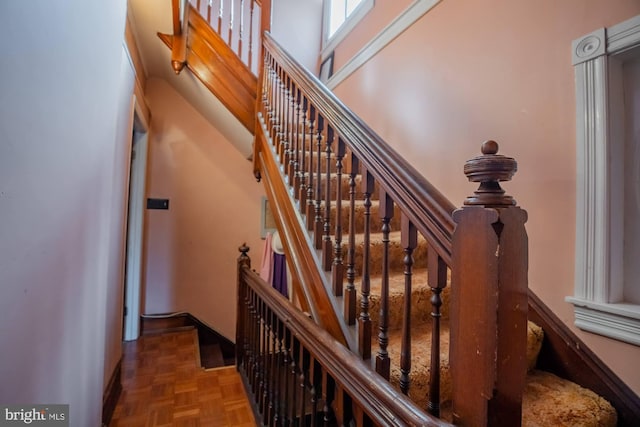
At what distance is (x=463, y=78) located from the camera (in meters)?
1.68

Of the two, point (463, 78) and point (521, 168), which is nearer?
point (521, 168)

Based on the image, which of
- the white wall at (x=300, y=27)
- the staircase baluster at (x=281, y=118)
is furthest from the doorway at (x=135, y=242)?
the white wall at (x=300, y=27)

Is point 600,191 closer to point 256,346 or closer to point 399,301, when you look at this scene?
point 399,301

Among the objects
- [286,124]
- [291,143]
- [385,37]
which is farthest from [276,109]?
[385,37]

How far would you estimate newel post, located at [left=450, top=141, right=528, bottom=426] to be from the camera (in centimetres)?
51

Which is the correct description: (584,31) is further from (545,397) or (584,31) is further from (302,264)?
(302,264)

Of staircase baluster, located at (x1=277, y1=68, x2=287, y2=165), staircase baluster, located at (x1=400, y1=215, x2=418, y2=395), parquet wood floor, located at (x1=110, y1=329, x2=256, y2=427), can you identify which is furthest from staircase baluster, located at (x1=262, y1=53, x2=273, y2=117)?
parquet wood floor, located at (x1=110, y1=329, x2=256, y2=427)

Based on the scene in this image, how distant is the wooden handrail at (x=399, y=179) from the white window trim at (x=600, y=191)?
2.68 feet

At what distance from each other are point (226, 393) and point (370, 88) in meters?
2.68

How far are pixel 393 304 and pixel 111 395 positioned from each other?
195 centimetres

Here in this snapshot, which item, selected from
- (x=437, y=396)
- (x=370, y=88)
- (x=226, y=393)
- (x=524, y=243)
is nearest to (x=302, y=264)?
(x=437, y=396)

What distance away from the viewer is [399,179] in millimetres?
782

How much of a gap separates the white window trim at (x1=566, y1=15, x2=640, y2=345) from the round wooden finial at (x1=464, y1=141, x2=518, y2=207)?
2.83 ft

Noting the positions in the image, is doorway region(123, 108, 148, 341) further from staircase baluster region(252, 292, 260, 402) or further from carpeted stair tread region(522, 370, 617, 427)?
carpeted stair tread region(522, 370, 617, 427)
